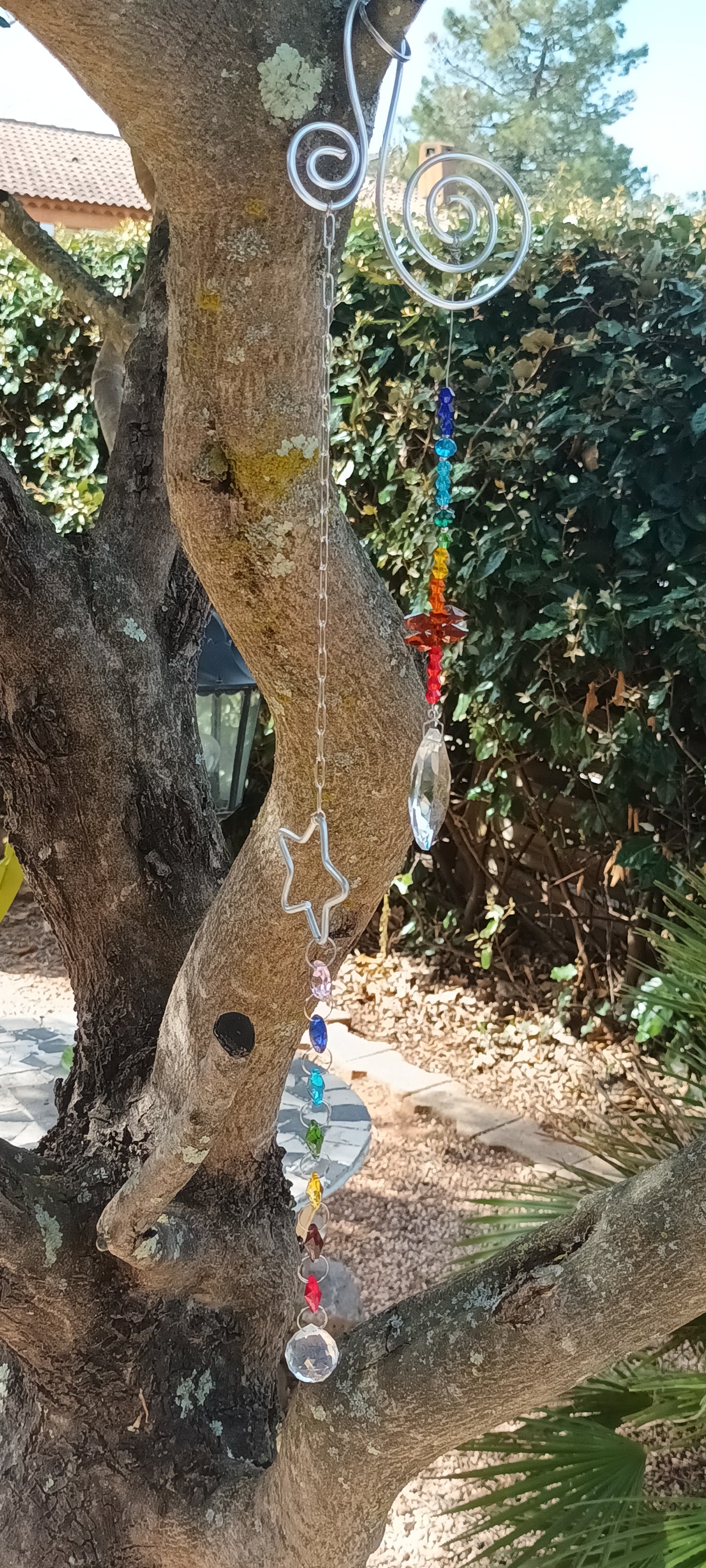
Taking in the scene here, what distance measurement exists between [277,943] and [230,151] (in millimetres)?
A: 714

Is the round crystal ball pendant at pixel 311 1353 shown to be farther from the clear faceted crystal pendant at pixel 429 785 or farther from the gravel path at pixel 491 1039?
the gravel path at pixel 491 1039

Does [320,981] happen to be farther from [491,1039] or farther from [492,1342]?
[491,1039]

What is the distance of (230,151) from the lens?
79 cm

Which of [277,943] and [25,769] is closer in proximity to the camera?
[277,943]

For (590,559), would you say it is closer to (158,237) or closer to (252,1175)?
(158,237)

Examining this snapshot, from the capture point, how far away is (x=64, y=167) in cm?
934

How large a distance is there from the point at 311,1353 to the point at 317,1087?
30 centimetres

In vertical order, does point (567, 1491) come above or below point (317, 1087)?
below

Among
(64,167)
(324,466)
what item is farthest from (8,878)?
(64,167)

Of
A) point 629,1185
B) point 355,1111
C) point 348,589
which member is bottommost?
point 355,1111

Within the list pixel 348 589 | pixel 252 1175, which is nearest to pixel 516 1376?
pixel 252 1175

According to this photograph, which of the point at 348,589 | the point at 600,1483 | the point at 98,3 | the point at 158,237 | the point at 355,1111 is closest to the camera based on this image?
the point at 98,3

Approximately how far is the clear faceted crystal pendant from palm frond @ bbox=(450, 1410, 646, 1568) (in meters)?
0.89

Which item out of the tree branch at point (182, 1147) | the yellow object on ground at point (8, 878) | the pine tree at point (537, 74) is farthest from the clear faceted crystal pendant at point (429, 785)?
the pine tree at point (537, 74)
